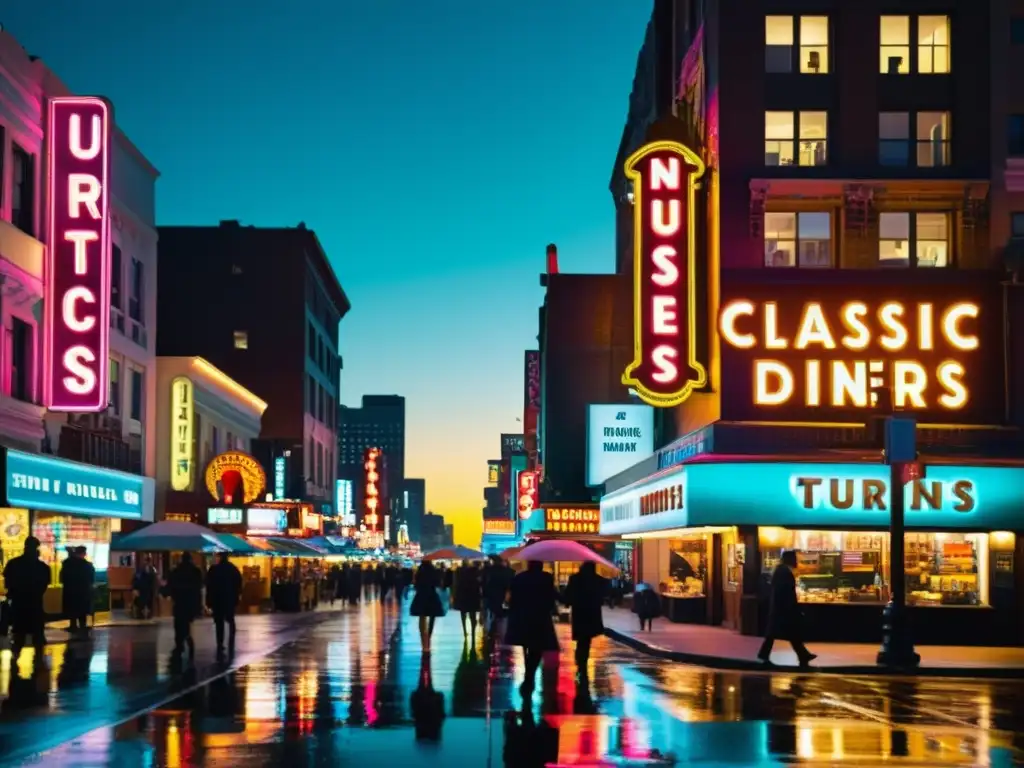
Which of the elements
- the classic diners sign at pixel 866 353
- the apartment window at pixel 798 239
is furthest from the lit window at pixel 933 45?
the classic diners sign at pixel 866 353

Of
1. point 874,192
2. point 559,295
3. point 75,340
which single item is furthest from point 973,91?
point 559,295

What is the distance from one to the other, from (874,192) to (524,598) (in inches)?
785

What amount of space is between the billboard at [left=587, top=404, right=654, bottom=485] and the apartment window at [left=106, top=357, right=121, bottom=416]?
2200 centimetres

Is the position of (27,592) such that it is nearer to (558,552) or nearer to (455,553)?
(558,552)

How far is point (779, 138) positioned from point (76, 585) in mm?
19237

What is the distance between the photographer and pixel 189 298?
100 metres

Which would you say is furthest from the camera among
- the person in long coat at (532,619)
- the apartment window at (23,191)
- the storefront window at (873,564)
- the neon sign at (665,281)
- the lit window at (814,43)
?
the lit window at (814,43)

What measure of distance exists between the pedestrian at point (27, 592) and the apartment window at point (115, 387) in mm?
18902

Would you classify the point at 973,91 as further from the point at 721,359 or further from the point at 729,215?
the point at 721,359

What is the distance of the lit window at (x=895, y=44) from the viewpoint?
3794 cm

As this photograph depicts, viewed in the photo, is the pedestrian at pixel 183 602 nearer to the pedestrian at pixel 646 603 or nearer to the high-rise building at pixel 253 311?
the pedestrian at pixel 646 603

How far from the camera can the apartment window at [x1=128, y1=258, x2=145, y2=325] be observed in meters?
47.9

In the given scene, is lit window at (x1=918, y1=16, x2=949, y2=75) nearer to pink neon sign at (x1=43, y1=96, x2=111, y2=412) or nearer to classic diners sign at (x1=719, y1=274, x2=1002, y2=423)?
classic diners sign at (x1=719, y1=274, x2=1002, y2=423)

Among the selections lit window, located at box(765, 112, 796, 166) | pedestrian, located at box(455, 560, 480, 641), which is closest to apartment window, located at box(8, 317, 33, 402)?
pedestrian, located at box(455, 560, 480, 641)
